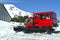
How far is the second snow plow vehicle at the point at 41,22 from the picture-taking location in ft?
83.9

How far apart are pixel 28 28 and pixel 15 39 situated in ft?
30.5

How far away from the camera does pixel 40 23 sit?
1025 inches

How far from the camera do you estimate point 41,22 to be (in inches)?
1022

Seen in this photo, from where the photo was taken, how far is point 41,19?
2595cm

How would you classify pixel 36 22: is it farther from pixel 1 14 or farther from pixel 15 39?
pixel 1 14

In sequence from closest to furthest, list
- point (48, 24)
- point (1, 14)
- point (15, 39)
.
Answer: point (15, 39), point (48, 24), point (1, 14)

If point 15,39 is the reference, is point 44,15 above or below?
above

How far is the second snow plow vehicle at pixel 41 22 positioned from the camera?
25.6 metres

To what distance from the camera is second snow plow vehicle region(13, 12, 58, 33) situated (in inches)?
1006

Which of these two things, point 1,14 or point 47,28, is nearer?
point 47,28

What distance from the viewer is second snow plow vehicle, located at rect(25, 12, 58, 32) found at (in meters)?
25.6

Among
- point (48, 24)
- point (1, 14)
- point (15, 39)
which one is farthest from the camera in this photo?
point (1, 14)

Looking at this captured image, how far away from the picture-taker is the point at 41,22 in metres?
26.0

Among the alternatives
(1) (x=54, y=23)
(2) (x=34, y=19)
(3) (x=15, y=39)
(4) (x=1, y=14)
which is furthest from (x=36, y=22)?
(4) (x=1, y=14)
